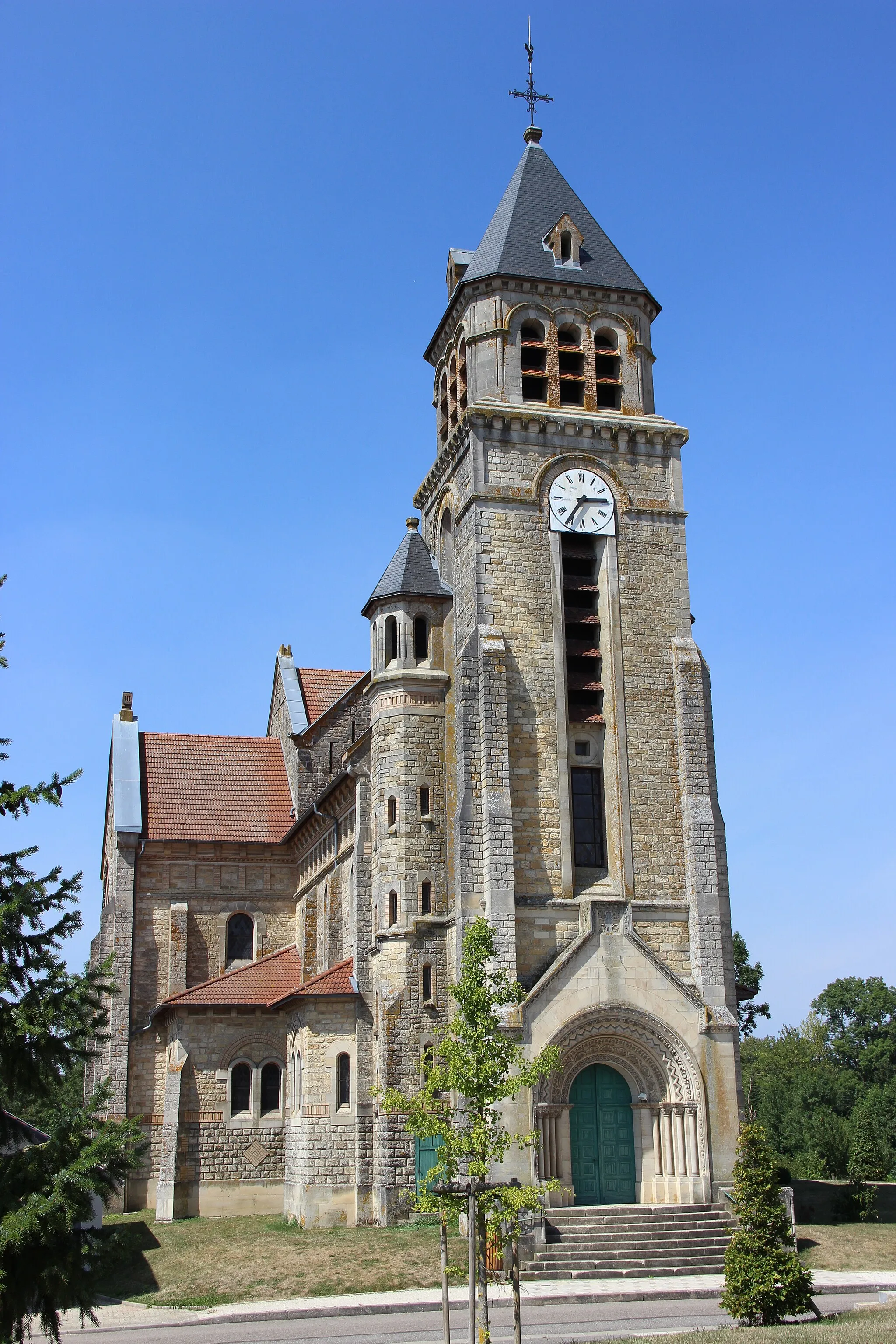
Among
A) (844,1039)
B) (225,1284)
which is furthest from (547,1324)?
(844,1039)

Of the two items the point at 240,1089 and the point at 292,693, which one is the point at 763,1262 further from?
the point at 292,693

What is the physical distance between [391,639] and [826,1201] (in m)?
17.8

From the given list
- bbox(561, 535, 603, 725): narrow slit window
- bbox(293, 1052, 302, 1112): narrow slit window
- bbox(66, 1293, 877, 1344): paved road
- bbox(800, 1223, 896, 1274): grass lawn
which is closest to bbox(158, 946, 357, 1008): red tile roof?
bbox(293, 1052, 302, 1112): narrow slit window

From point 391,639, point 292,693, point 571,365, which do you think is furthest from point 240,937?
point 571,365

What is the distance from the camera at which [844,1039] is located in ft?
307

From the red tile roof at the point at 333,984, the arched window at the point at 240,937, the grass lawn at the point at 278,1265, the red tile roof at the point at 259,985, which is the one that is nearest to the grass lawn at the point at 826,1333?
the grass lawn at the point at 278,1265

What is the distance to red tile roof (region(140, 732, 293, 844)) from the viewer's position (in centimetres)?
4188

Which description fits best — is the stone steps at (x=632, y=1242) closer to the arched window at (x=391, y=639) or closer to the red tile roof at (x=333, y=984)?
the red tile roof at (x=333, y=984)

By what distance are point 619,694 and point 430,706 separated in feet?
15.2

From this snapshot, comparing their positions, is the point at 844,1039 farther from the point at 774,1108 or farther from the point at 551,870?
the point at 551,870

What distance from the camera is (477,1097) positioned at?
17219mm

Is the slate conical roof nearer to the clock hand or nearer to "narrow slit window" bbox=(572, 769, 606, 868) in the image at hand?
the clock hand

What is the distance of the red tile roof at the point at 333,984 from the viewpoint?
31484 mm

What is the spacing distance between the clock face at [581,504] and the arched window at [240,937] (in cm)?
1734
